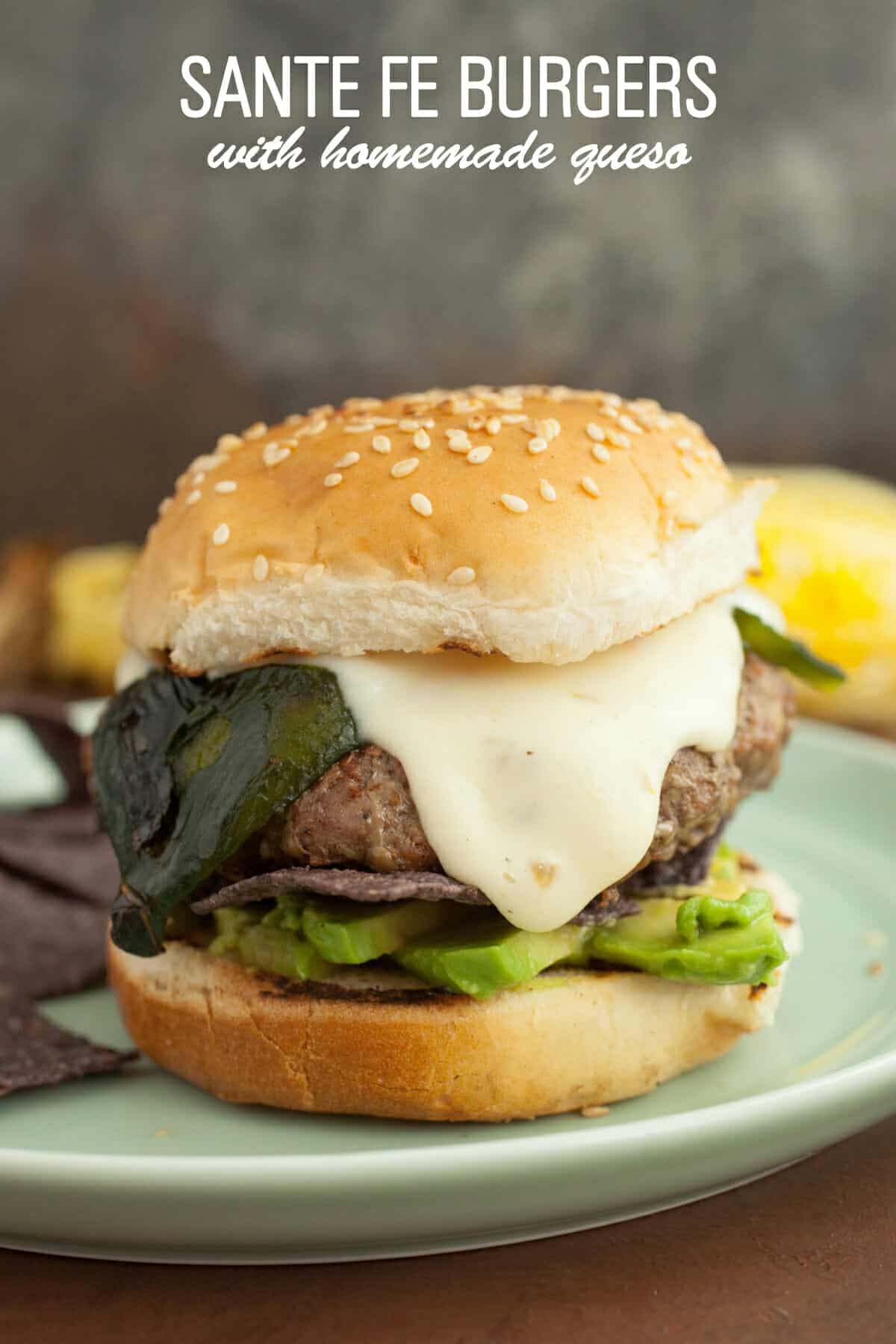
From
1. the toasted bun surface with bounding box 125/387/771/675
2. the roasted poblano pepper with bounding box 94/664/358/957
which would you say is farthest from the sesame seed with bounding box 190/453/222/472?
the roasted poblano pepper with bounding box 94/664/358/957

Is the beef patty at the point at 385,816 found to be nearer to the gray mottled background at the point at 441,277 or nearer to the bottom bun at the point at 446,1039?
the bottom bun at the point at 446,1039

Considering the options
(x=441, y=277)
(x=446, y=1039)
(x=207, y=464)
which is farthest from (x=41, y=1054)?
(x=441, y=277)

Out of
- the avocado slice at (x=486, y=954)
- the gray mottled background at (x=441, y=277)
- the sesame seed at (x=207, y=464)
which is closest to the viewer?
the avocado slice at (x=486, y=954)

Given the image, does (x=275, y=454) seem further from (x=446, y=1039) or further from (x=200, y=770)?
(x=446, y=1039)

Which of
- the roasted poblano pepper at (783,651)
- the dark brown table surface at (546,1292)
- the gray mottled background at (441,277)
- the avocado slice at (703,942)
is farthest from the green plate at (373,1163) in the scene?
the gray mottled background at (441,277)

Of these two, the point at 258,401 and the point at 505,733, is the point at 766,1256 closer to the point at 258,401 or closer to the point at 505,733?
the point at 505,733

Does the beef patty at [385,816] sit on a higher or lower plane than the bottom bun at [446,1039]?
higher
